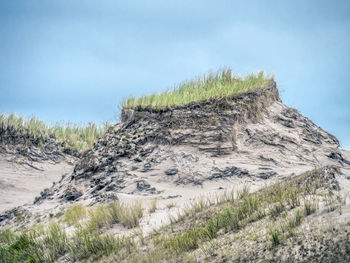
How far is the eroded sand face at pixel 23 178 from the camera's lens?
19.6 metres

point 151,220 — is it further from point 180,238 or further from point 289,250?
point 289,250

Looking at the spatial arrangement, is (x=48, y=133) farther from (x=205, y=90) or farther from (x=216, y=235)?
(x=216, y=235)

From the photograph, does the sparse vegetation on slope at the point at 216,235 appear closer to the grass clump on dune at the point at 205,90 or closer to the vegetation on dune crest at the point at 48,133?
the grass clump on dune at the point at 205,90

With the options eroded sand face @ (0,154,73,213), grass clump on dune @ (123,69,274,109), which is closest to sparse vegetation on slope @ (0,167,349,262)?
grass clump on dune @ (123,69,274,109)

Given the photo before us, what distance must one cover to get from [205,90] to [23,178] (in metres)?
11.3

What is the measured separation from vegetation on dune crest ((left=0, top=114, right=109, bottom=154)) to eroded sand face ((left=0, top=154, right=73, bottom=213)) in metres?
1.48

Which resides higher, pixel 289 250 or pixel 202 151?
pixel 202 151

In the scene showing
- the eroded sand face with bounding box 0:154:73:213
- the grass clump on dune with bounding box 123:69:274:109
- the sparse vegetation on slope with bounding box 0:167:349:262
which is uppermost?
the grass clump on dune with bounding box 123:69:274:109

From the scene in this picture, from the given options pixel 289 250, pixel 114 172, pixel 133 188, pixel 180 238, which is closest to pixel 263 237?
pixel 289 250

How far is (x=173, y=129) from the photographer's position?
14.7m

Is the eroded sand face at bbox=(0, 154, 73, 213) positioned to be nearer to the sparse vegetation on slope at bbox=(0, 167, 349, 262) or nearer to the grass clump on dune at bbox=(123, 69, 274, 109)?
the grass clump on dune at bbox=(123, 69, 274, 109)

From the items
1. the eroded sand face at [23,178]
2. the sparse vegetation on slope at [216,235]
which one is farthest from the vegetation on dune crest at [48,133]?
the sparse vegetation on slope at [216,235]

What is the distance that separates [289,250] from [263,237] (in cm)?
70

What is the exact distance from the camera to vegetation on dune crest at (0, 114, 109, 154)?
24.4 metres
